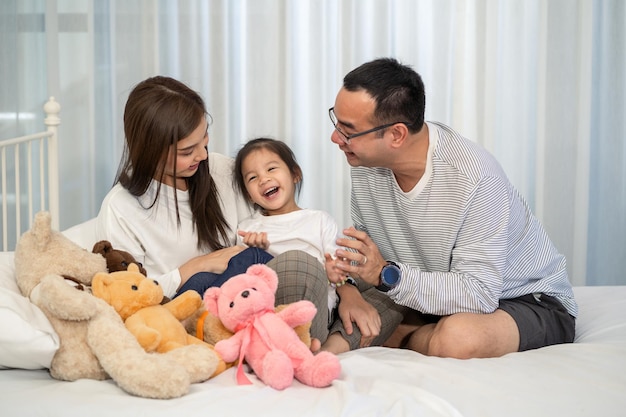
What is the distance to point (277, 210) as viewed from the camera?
227 centimetres

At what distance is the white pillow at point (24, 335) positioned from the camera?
1403mm

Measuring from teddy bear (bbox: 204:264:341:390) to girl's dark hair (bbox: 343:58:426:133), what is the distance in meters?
0.60

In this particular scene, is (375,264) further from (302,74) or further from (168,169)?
(302,74)

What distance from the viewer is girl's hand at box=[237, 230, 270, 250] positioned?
6.80 ft

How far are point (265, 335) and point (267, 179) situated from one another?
0.76 meters

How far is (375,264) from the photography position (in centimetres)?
185

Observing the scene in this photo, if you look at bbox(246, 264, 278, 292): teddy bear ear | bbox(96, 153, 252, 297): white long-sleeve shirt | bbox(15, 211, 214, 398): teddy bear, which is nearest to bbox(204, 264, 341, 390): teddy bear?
bbox(246, 264, 278, 292): teddy bear ear

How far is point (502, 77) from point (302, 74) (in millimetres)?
910

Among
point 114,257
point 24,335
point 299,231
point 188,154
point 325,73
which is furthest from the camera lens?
point 325,73

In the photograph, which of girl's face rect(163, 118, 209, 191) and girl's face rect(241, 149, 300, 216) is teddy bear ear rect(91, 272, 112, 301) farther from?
girl's face rect(241, 149, 300, 216)

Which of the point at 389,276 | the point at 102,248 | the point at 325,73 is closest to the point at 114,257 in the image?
the point at 102,248

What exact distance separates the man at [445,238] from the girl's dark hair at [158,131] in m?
0.43

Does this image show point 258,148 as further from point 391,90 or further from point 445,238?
point 445,238

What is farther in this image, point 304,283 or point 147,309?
point 304,283
